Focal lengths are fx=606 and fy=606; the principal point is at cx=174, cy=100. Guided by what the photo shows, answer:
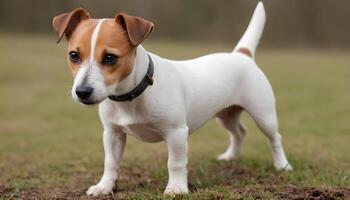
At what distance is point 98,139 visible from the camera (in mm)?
10289

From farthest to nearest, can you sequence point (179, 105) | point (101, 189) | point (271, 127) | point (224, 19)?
→ 1. point (224, 19)
2. point (271, 127)
3. point (101, 189)
4. point (179, 105)

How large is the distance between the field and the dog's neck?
94cm

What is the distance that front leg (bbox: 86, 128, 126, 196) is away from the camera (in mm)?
5641

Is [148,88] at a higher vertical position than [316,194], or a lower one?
higher

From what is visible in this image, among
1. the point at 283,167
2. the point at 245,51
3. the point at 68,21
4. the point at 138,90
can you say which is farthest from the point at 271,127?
the point at 68,21

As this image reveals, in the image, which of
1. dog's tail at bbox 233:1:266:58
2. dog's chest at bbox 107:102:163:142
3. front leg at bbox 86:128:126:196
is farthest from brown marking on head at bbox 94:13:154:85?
dog's tail at bbox 233:1:266:58

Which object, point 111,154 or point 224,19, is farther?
point 224,19

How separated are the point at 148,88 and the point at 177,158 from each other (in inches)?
28.0

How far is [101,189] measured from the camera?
5570mm

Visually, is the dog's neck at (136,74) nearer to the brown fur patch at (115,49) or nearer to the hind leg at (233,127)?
the brown fur patch at (115,49)

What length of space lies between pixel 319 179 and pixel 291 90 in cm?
1138

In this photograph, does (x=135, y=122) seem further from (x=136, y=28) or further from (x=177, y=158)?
(x=136, y=28)

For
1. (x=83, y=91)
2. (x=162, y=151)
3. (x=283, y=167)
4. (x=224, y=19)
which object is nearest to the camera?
(x=83, y=91)

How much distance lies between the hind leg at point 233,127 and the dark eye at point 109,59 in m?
2.68
